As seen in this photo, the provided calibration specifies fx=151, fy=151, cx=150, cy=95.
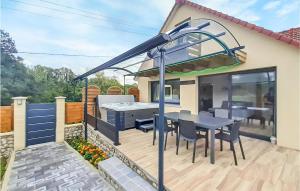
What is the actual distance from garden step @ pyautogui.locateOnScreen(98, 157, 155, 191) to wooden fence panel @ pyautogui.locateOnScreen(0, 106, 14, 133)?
17.8ft

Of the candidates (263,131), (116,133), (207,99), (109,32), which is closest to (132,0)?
(109,32)

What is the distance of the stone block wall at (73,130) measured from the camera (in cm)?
808

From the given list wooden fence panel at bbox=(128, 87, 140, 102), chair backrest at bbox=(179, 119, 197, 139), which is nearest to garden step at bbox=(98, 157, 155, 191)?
chair backrest at bbox=(179, 119, 197, 139)

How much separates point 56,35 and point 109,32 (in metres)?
3.97

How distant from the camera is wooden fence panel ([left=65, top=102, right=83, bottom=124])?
824cm

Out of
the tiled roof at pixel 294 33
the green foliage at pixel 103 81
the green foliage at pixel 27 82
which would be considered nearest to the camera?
the tiled roof at pixel 294 33

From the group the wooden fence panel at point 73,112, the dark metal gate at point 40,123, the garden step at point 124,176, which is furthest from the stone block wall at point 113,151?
the dark metal gate at point 40,123

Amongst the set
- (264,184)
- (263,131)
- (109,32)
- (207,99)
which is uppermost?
(109,32)

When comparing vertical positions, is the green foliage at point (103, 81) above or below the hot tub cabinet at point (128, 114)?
above

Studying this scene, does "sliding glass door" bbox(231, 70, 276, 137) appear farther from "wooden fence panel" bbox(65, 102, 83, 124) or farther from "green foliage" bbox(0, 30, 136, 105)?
"green foliage" bbox(0, 30, 136, 105)

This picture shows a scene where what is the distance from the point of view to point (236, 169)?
343cm

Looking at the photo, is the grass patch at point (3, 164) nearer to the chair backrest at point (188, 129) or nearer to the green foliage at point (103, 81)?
the chair backrest at point (188, 129)

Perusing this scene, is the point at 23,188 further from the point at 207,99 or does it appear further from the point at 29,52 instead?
the point at 29,52

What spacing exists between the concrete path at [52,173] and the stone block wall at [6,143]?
0.75 meters
